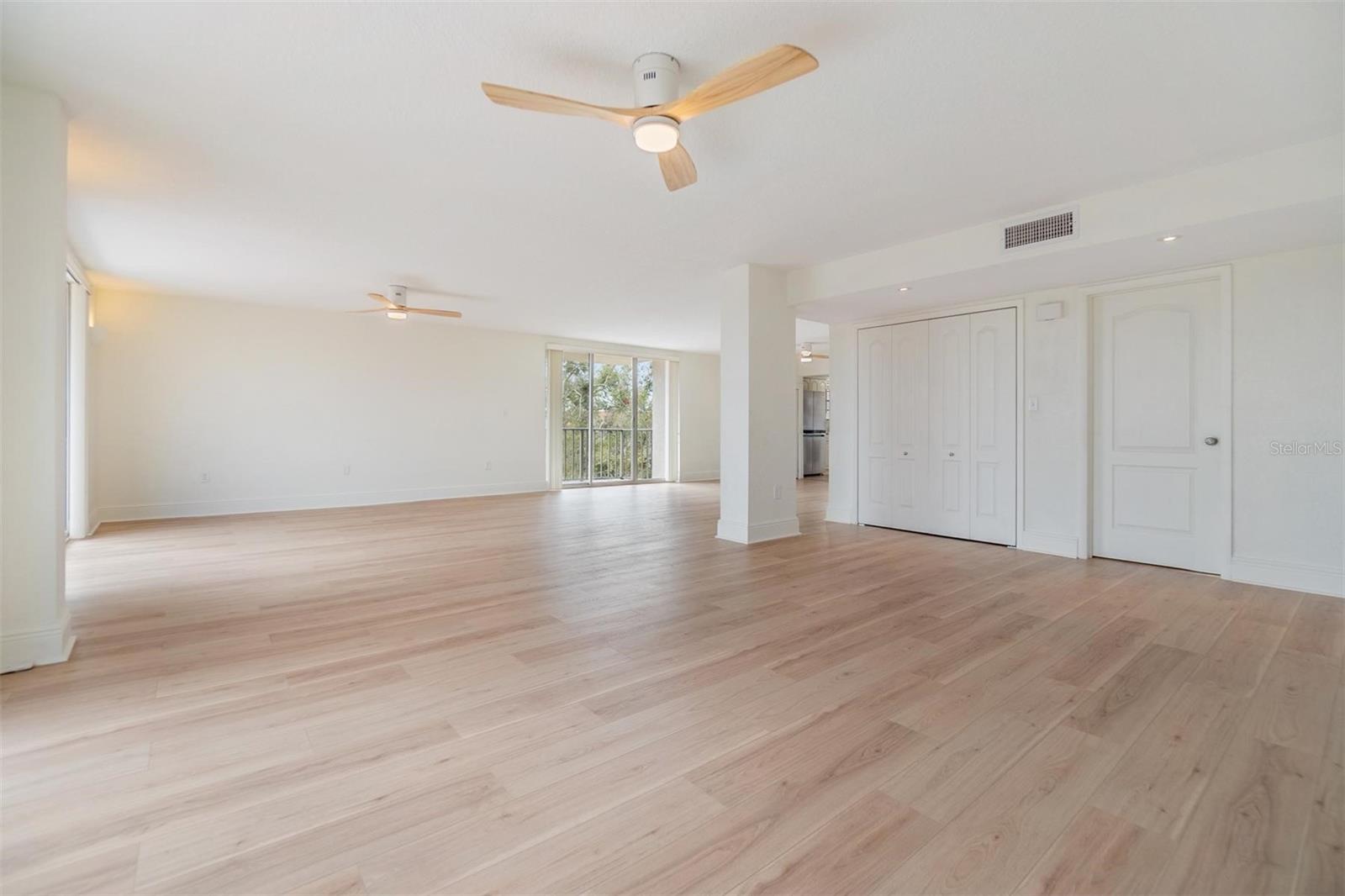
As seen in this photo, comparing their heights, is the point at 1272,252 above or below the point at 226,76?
below

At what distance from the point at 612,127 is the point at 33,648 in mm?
3579

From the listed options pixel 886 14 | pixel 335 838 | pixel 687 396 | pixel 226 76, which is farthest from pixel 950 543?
pixel 687 396

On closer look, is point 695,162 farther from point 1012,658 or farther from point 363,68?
point 1012,658

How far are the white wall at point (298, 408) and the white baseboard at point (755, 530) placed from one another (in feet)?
16.3

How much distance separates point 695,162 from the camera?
3.21 metres

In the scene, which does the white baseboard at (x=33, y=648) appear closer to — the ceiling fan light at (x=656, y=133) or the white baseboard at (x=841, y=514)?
the ceiling fan light at (x=656, y=133)

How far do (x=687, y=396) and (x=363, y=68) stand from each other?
9.01m

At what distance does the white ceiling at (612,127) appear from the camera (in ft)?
7.00

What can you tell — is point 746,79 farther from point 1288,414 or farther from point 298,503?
point 298,503

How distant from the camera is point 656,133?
2.40 metres

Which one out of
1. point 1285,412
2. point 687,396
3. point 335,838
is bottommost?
point 335,838

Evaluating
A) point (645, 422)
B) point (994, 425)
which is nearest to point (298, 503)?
point (645, 422)

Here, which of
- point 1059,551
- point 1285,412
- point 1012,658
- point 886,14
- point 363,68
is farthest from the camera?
point 1059,551

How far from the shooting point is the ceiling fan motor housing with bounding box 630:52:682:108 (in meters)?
2.30
